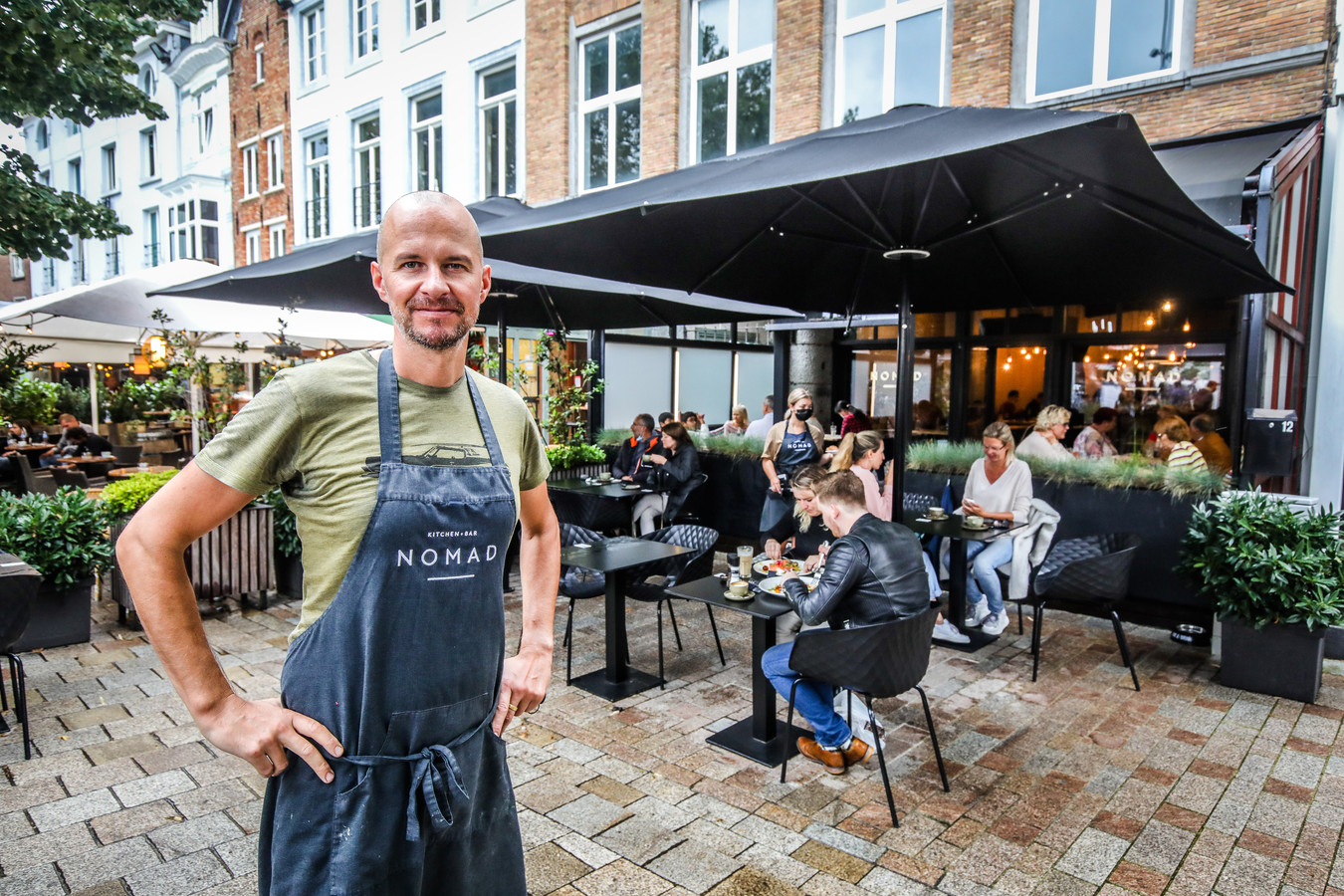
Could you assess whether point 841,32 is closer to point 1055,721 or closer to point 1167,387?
point 1167,387

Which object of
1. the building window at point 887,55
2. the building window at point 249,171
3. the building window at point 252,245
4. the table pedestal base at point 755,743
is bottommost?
the table pedestal base at point 755,743

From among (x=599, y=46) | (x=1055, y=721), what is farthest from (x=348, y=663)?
(x=599, y=46)

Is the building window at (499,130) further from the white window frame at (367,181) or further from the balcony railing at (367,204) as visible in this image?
the balcony railing at (367,204)

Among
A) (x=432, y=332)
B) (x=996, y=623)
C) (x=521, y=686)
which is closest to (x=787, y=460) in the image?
(x=996, y=623)

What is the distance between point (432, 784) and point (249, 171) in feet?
74.6

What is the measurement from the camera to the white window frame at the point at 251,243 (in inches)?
785

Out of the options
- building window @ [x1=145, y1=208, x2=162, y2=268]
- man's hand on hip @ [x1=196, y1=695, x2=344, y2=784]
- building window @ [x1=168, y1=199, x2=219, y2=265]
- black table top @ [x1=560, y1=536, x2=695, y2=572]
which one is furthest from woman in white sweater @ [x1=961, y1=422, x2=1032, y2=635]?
building window @ [x1=145, y1=208, x2=162, y2=268]

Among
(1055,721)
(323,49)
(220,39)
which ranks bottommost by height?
(1055,721)

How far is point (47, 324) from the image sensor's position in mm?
9758

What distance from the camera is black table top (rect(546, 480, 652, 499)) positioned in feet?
24.2

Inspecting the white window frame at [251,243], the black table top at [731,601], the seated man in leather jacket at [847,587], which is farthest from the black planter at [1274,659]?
the white window frame at [251,243]

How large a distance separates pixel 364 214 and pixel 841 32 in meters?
11.2

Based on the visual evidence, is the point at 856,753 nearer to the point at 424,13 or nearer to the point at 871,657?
the point at 871,657

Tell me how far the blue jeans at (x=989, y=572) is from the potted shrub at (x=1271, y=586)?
117 cm
